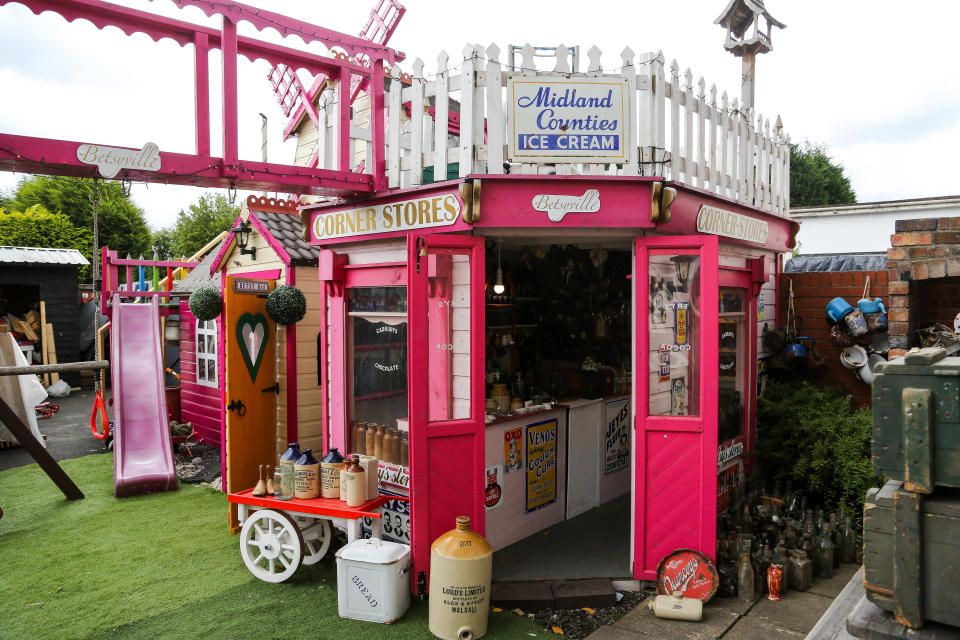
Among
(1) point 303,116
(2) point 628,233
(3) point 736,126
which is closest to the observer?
(2) point 628,233

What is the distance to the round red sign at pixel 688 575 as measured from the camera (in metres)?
4.60

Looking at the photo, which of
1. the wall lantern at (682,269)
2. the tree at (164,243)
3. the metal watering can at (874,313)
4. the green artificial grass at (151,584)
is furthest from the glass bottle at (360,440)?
the tree at (164,243)

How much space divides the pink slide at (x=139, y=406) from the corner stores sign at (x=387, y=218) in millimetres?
3997

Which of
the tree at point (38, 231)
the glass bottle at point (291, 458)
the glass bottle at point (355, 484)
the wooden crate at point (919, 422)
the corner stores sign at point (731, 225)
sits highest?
the tree at point (38, 231)

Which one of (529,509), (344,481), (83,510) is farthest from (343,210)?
(83,510)

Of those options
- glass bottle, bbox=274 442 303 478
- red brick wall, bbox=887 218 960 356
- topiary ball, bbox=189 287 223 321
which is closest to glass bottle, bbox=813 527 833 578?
red brick wall, bbox=887 218 960 356

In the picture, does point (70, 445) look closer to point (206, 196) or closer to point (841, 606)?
point (841, 606)

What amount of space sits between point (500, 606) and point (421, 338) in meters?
2.14

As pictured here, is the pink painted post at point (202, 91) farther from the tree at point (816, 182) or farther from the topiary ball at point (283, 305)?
the tree at point (816, 182)

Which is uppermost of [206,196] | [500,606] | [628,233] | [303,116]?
[206,196]

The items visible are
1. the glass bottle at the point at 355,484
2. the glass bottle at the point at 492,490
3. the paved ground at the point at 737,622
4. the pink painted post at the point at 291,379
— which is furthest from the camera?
A: the pink painted post at the point at 291,379

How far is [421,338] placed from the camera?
465cm

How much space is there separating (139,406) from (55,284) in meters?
11.7

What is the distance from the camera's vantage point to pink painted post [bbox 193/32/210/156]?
441cm
